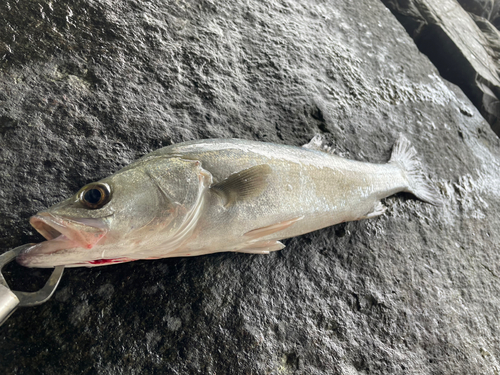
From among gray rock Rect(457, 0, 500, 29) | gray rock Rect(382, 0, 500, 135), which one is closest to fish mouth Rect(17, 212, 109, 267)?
gray rock Rect(382, 0, 500, 135)

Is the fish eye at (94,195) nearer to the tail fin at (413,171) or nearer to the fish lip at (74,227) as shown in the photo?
the fish lip at (74,227)

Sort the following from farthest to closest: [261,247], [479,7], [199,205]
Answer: [479,7], [261,247], [199,205]

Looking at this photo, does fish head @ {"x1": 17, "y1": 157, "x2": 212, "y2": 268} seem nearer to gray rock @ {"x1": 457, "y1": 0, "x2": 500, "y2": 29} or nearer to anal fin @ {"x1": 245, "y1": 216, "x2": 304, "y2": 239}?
anal fin @ {"x1": 245, "y1": 216, "x2": 304, "y2": 239}

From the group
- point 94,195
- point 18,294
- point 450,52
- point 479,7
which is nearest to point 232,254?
point 94,195

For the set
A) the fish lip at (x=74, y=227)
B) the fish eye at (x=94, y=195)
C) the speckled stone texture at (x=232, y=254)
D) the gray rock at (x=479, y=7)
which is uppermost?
the gray rock at (x=479, y=7)

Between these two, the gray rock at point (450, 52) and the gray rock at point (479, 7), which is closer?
the gray rock at point (450, 52)

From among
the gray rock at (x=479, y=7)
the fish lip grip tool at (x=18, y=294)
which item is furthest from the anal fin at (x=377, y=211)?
the gray rock at (x=479, y=7)

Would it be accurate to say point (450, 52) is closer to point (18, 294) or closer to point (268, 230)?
point (268, 230)
